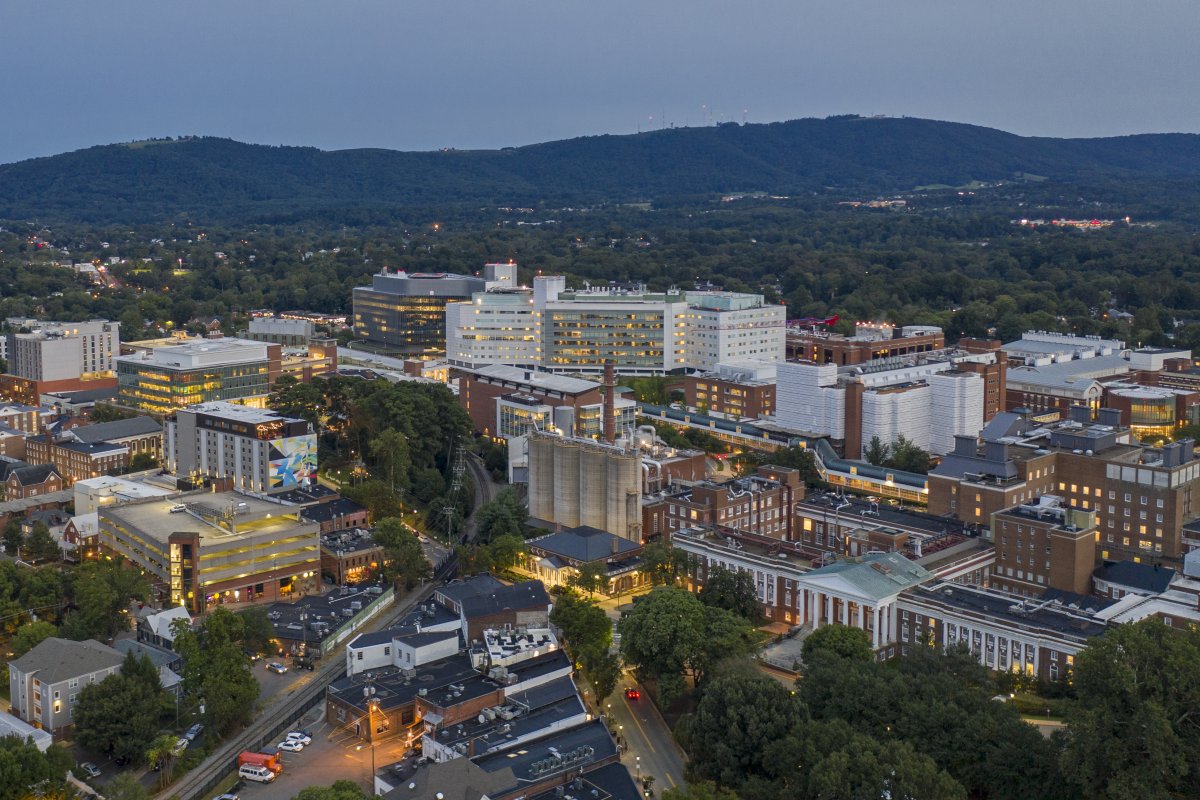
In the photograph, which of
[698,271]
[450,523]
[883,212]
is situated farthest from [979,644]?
[883,212]

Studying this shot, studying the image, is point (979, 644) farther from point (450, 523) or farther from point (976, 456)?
point (450, 523)

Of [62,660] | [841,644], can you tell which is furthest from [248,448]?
[841,644]

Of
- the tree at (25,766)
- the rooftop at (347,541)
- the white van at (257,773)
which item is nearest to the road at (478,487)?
the rooftop at (347,541)

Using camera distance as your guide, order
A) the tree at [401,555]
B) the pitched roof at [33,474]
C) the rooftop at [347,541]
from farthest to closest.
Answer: the pitched roof at [33,474] → the rooftop at [347,541] → the tree at [401,555]

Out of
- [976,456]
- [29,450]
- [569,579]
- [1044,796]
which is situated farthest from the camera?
[29,450]

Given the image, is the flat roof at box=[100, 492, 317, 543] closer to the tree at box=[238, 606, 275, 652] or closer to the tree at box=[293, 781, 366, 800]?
the tree at box=[238, 606, 275, 652]

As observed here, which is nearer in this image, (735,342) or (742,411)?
(742,411)

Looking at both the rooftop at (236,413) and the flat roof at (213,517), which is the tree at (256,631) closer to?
the flat roof at (213,517)
